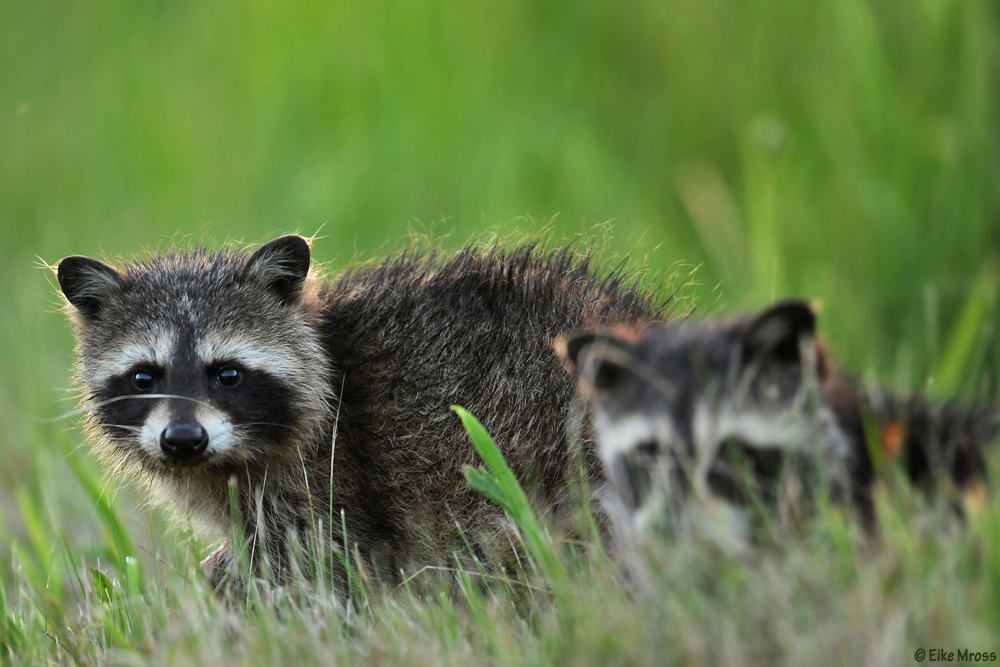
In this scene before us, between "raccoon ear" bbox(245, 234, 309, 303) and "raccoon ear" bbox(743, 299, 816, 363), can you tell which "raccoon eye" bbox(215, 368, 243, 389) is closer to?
"raccoon ear" bbox(245, 234, 309, 303)

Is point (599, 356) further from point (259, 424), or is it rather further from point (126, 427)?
point (126, 427)

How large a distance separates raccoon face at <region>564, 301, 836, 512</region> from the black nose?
212 cm

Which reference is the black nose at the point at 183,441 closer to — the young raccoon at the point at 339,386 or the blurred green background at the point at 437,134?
the young raccoon at the point at 339,386

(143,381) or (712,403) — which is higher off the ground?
(143,381)

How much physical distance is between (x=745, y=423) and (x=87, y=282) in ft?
12.4

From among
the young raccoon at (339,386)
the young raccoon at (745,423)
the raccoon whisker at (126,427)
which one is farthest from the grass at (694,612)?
the raccoon whisker at (126,427)

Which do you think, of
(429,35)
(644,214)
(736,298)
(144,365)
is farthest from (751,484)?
(429,35)

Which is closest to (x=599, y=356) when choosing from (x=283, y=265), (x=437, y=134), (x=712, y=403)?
(x=712, y=403)

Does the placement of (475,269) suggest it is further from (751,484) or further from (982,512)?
(982,512)

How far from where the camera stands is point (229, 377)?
5.25 metres

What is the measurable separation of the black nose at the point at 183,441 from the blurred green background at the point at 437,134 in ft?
12.3

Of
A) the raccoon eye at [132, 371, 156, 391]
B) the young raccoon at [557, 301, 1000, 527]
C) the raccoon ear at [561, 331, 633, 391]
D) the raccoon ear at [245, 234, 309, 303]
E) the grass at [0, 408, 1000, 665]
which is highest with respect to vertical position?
the raccoon ear at [245, 234, 309, 303]

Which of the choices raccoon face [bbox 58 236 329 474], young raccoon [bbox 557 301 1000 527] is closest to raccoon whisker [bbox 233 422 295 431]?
raccoon face [bbox 58 236 329 474]

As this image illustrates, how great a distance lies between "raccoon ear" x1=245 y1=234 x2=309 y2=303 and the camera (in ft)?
18.2
